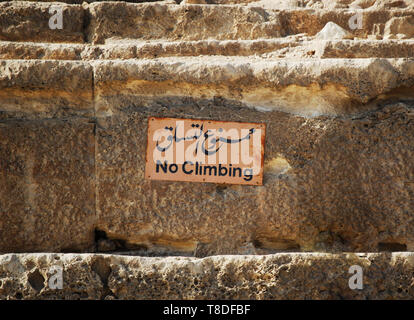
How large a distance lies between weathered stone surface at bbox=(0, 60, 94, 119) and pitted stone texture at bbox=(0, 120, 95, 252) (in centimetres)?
8

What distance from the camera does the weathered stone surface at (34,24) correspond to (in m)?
3.30

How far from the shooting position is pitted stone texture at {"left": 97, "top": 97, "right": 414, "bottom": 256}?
2730 mm

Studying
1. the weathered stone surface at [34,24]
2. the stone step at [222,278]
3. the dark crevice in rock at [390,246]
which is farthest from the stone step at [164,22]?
the stone step at [222,278]

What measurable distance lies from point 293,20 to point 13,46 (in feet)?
5.73

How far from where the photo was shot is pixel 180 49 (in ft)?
10.1

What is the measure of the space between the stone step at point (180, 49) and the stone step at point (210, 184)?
0.71 ft

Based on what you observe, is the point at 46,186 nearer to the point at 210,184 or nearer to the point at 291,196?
the point at 210,184

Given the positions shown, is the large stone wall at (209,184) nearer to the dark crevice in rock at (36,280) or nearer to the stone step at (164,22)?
the dark crevice in rock at (36,280)

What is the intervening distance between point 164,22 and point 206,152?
1.10m

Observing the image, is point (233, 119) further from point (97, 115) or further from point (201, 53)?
point (97, 115)

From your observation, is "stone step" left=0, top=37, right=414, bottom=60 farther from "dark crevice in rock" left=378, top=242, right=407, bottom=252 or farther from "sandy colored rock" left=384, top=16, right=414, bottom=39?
"dark crevice in rock" left=378, top=242, right=407, bottom=252

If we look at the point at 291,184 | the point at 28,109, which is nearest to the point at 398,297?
the point at 291,184

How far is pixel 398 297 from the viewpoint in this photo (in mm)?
2305

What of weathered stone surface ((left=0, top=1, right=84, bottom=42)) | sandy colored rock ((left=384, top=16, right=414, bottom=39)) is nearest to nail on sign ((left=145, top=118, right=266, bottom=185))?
weathered stone surface ((left=0, top=1, right=84, bottom=42))
